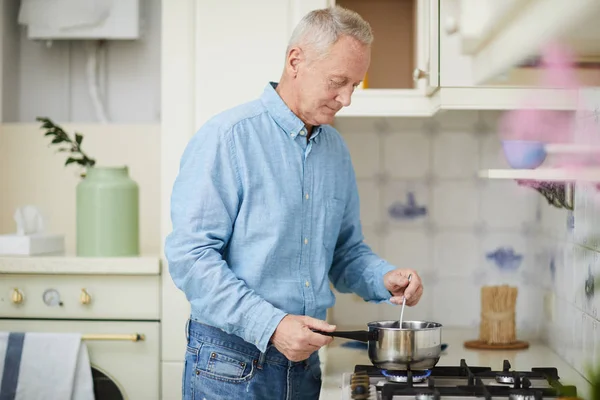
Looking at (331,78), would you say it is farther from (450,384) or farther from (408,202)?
(408,202)

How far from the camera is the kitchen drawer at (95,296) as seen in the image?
192cm

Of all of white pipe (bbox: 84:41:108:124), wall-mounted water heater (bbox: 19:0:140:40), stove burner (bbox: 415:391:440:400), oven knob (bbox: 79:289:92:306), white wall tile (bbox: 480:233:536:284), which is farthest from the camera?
white pipe (bbox: 84:41:108:124)

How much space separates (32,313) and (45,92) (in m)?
0.94

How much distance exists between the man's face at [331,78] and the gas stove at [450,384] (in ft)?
1.66

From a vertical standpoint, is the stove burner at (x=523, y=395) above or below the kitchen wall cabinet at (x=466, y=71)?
below

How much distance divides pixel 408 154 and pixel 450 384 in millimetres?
948

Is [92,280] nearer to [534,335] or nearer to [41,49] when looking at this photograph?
[41,49]

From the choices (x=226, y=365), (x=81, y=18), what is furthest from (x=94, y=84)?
(x=226, y=365)

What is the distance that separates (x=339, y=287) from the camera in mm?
A: 1693

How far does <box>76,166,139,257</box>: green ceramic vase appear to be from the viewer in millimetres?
1961

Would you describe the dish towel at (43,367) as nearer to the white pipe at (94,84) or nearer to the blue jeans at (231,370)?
the blue jeans at (231,370)

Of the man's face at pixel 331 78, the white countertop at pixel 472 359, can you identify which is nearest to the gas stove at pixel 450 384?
the white countertop at pixel 472 359

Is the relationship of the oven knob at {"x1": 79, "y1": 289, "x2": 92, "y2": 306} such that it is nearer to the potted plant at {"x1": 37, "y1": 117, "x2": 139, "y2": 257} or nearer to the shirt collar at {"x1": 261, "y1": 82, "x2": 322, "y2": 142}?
the potted plant at {"x1": 37, "y1": 117, "x2": 139, "y2": 257}

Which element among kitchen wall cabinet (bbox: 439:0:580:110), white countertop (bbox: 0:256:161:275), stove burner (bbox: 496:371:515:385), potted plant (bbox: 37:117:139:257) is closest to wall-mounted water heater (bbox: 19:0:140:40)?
potted plant (bbox: 37:117:139:257)
